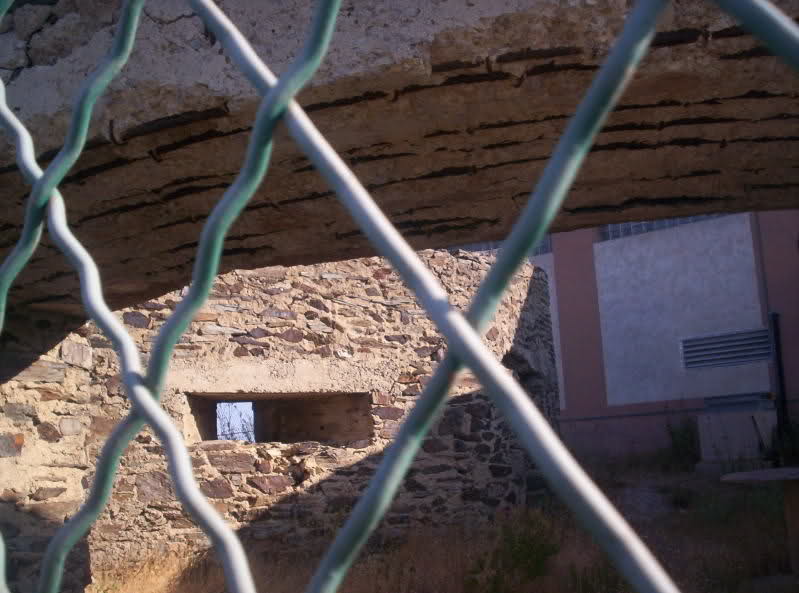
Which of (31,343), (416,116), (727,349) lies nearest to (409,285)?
(416,116)

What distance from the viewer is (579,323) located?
1091 cm

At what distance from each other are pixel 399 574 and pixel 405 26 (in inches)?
176

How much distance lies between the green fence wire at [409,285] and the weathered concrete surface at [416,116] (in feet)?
2.98

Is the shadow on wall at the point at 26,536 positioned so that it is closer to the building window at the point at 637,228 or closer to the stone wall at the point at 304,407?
the stone wall at the point at 304,407

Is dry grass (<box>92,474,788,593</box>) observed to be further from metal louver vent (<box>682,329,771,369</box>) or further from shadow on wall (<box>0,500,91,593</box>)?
metal louver vent (<box>682,329,771,369</box>)

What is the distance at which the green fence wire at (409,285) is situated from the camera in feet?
1.81

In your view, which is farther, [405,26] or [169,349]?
[405,26]

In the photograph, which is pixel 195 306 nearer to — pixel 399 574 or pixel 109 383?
pixel 399 574

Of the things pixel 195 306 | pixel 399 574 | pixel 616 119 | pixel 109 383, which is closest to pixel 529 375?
pixel 399 574

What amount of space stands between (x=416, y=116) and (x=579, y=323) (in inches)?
368

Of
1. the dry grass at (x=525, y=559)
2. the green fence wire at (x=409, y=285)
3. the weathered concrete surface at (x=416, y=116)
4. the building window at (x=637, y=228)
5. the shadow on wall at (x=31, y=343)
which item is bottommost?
the dry grass at (x=525, y=559)

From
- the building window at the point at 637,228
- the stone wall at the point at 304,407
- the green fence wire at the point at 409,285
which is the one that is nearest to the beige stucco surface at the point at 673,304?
the building window at the point at 637,228

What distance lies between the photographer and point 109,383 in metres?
5.83

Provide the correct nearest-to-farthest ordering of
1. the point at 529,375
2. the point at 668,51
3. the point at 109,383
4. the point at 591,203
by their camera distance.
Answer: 1. the point at 668,51
2. the point at 591,203
3. the point at 109,383
4. the point at 529,375
